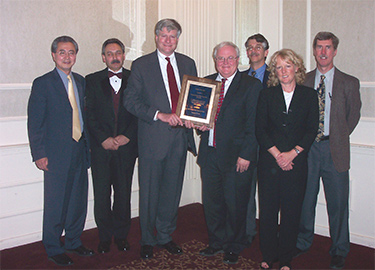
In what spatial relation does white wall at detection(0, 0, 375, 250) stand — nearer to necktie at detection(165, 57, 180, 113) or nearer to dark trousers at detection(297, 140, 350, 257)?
dark trousers at detection(297, 140, 350, 257)

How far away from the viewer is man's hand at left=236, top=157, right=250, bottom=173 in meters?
3.00

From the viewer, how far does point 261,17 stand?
4.26m

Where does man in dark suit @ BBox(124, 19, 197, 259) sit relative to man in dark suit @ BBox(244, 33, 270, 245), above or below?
below

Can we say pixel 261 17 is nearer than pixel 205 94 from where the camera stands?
No

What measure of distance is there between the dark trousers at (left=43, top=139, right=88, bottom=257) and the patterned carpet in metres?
0.56

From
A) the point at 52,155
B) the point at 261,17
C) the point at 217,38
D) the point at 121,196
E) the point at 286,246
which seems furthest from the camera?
the point at 217,38

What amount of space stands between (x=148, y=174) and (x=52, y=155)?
841 millimetres

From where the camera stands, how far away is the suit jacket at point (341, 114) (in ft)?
10.1

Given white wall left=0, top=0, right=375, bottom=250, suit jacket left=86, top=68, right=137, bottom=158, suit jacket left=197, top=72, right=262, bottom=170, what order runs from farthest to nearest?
white wall left=0, top=0, right=375, bottom=250 → suit jacket left=86, top=68, right=137, bottom=158 → suit jacket left=197, top=72, right=262, bottom=170

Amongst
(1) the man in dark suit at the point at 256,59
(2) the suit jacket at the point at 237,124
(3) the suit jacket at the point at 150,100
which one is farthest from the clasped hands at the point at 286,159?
(3) the suit jacket at the point at 150,100

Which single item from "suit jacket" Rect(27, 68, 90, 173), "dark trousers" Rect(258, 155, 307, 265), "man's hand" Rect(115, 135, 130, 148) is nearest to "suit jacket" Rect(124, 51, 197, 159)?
"man's hand" Rect(115, 135, 130, 148)

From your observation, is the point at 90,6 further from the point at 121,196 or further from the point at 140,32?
the point at 121,196

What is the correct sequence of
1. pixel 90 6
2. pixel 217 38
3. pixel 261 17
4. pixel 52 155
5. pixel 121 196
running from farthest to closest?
pixel 217 38
pixel 261 17
pixel 90 6
pixel 121 196
pixel 52 155

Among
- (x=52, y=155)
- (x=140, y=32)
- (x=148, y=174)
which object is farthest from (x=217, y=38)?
(x=52, y=155)
